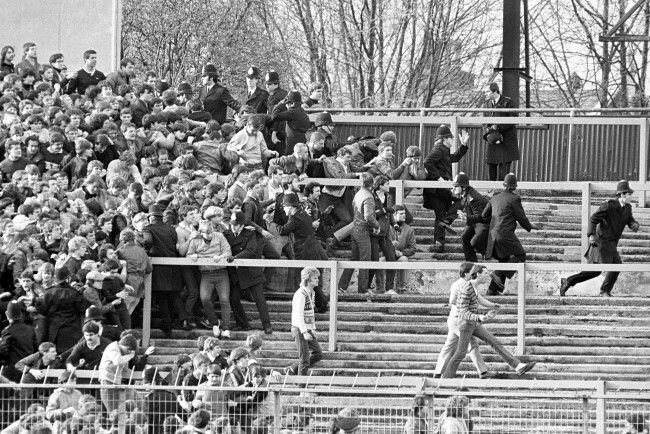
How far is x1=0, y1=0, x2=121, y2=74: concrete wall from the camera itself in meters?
34.4

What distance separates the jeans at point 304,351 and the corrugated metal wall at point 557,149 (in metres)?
9.50

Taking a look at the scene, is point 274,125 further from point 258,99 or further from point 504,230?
point 504,230

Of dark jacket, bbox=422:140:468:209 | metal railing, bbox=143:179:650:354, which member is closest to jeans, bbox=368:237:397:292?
metal railing, bbox=143:179:650:354

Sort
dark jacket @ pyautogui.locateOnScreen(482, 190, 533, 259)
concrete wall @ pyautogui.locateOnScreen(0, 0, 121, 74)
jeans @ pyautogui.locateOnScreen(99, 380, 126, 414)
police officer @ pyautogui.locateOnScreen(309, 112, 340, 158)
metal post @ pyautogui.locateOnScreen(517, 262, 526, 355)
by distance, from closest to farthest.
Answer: jeans @ pyautogui.locateOnScreen(99, 380, 126, 414), metal post @ pyautogui.locateOnScreen(517, 262, 526, 355), dark jacket @ pyautogui.locateOnScreen(482, 190, 533, 259), police officer @ pyautogui.locateOnScreen(309, 112, 340, 158), concrete wall @ pyautogui.locateOnScreen(0, 0, 121, 74)

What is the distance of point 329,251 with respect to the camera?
87.2ft

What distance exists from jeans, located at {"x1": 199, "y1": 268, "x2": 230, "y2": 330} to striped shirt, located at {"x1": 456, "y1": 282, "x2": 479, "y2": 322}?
3076mm

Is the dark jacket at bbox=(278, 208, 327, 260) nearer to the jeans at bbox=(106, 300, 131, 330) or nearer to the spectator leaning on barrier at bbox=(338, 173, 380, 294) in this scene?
the spectator leaning on barrier at bbox=(338, 173, 380, 294)

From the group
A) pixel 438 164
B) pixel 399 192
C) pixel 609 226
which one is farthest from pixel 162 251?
pixel 609 226

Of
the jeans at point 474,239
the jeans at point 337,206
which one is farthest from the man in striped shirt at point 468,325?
the jeans at point 337,206

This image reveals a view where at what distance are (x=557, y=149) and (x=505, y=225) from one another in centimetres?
788

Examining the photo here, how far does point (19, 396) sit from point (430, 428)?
3775 millimetres

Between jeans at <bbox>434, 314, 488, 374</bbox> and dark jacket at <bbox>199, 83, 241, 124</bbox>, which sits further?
dark jacket at <bbox>199, 83, 241, 124</bbox>

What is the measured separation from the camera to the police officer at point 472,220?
26219 mm

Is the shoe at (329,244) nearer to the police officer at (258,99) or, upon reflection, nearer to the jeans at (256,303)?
the jeans at (256,303)
